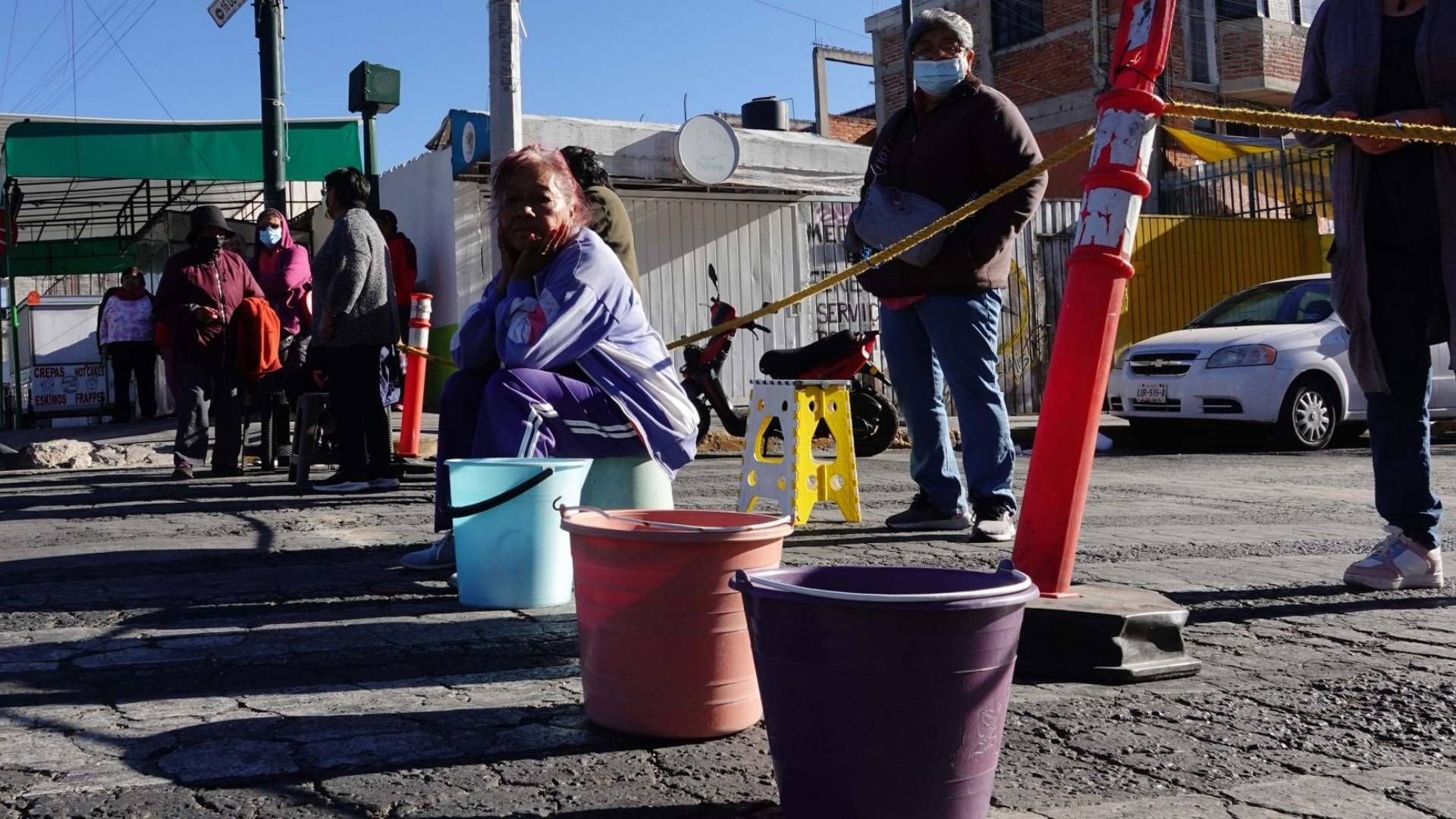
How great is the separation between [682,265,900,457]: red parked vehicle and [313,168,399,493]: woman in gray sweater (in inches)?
122

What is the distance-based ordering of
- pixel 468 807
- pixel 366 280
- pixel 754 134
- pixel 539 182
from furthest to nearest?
pixel 754 134 → pixel 366 280 → pixel 539 182 → pixel 468 807

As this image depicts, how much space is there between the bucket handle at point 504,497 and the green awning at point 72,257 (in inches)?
1006

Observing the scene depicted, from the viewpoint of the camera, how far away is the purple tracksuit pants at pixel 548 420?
4.04 metres

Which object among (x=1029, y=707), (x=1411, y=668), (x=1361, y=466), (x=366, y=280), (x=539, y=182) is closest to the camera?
(x=1029, y=707)

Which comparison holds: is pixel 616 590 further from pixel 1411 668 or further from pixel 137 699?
pixel 1411 668

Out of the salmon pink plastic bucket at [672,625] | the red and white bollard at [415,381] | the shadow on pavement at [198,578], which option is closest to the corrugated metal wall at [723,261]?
the red and white bollard at [415,381]

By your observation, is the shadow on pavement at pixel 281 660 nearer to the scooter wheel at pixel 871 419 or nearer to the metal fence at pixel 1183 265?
the scooter wheel at pixel 871 419

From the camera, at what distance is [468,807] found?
2.20m

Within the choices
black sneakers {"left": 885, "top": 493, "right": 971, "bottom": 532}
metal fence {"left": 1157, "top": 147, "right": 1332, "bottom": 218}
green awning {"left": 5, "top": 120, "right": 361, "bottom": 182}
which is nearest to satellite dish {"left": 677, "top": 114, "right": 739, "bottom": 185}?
green awning {"left": 5, "top": 120, "right": 361, "bottom": 182}

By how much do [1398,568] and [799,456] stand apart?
2.63 m

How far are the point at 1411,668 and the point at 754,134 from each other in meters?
13.2

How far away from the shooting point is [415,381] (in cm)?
1041

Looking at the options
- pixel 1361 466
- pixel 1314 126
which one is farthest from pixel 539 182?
pixel 1361 466

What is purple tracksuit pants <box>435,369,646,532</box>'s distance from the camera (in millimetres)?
4043
